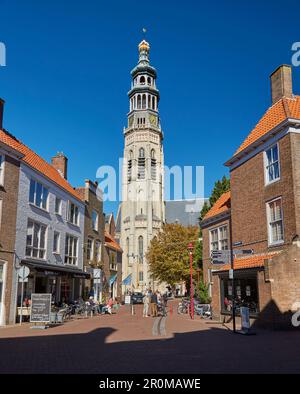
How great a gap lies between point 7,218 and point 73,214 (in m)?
10.5

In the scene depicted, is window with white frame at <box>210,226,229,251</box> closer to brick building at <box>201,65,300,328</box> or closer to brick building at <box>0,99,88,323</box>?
brick building at <box>201,65,300,328</box>

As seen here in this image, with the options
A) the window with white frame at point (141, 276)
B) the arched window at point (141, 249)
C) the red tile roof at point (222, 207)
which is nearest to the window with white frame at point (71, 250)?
the red tile roof at point (222, 207)

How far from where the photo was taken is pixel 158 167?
283 ft

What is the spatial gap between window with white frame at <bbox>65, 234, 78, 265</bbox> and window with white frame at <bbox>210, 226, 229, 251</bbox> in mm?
10681

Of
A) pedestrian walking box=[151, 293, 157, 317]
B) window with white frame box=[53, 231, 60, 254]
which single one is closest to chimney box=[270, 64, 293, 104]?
pedestrian walking box=[151, 293, 157, 317]

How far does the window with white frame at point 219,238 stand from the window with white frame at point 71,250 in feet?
35.0

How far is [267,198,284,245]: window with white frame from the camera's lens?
59.7 feet

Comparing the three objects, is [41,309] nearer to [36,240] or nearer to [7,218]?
[7,218]

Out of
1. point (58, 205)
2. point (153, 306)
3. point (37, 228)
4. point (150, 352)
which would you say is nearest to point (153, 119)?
point (58, 205)

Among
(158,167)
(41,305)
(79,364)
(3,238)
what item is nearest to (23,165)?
(3,238)

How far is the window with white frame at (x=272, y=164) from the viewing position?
1881cm

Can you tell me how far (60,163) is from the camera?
34.6 meters

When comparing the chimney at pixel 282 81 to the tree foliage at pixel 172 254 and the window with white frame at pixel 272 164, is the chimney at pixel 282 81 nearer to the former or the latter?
the window with white frame at pixel 272 164
